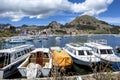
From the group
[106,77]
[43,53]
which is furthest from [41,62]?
[106,77]

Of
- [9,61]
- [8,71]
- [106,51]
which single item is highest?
[106,51]

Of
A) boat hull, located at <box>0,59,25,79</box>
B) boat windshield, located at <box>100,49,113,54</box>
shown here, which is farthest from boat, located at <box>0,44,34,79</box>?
boat windshield, located at <box>100,49,113,54</box>

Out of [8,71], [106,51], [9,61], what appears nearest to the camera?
[8,71]

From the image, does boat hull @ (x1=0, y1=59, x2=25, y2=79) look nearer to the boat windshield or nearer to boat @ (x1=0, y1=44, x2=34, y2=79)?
boat @ (x1=0, y1=44, x2=34, y2=79)

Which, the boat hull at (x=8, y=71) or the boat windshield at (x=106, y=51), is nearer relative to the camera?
the boat hull at (x=8, y=71)

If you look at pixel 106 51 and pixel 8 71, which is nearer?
pixel 8 71

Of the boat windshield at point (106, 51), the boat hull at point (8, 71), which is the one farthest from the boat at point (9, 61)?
the boat windshield at point (106, 51)

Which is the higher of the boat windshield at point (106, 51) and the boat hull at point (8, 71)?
the boat windshield at point (106, 51)

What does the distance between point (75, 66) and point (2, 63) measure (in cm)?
1116

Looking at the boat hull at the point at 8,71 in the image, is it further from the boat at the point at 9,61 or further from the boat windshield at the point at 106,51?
the boat windshield at the point at 106,51

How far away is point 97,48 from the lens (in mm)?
32000

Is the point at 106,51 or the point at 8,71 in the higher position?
the point at 106,51

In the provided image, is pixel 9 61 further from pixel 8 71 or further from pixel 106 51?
pixel 106 51

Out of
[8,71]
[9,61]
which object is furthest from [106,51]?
[8,71]
